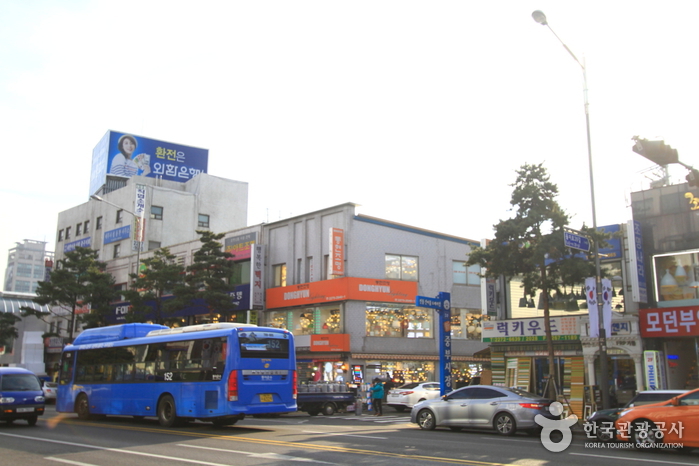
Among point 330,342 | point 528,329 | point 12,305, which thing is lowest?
point 330,342

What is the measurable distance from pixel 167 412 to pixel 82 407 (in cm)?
543

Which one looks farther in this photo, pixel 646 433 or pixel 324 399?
pixel 324 399

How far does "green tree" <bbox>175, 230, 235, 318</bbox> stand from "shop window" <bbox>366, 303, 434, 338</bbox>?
845cm

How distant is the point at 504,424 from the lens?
1678 centimetres

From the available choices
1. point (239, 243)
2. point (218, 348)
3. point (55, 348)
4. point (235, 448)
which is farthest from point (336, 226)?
point (55, 348)

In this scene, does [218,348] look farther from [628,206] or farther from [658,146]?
[628,206]

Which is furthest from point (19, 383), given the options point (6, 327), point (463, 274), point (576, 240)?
point (6, 327)

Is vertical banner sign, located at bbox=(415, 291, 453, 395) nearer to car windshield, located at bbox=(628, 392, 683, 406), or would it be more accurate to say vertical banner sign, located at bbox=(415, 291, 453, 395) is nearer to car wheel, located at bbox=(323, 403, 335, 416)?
car wheel, located at bbox=(323, 403, 335, 416)

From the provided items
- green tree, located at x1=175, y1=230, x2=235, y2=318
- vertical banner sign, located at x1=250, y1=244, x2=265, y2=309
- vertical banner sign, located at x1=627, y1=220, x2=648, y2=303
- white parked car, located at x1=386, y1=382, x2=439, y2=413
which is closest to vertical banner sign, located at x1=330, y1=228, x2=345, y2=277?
vertical banner sign, located at x1=250, y1=244, x2=265, y2=309

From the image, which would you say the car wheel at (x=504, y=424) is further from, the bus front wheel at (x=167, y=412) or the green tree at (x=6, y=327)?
the green tree at (x=6, y=327)

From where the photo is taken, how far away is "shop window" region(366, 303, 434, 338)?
118ft

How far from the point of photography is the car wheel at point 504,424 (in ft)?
54.4

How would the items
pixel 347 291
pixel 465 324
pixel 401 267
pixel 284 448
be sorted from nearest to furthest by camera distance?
1. pixel 284 448
2. pixel 347 291
3. pixel 401 267
4. pixel 465 324

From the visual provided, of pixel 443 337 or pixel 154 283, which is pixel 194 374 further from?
pixel 154 283
